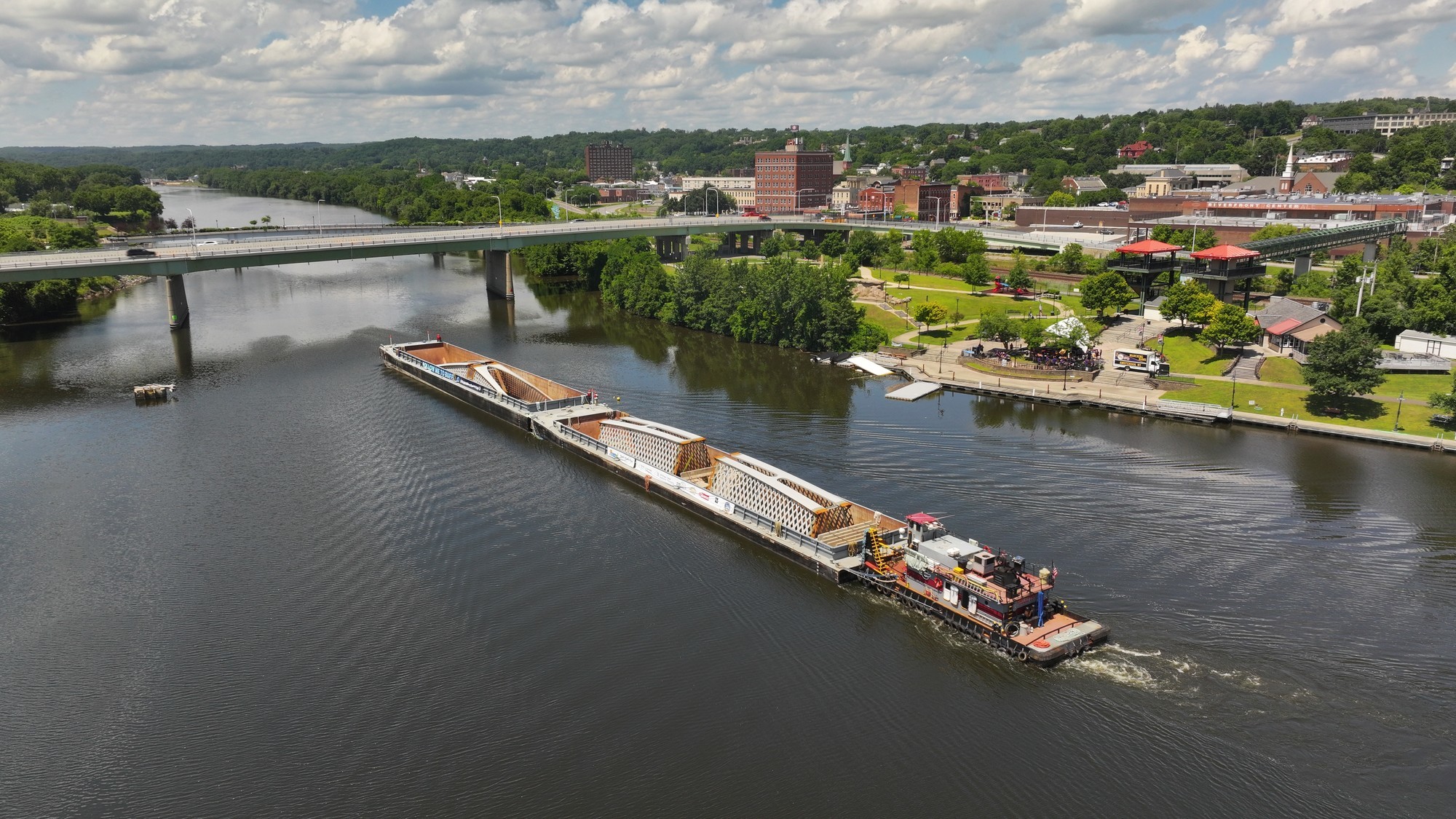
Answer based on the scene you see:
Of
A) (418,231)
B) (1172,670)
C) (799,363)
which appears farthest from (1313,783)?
(418,231)

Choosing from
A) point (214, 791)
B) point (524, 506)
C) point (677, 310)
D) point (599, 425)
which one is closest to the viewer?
point (214, 791)

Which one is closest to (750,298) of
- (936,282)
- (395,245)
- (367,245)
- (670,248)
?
(936,282)

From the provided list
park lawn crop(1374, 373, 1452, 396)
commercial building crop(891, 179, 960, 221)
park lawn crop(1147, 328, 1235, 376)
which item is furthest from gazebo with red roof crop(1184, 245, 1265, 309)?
commercial building crop(891, 179, 960, 221)

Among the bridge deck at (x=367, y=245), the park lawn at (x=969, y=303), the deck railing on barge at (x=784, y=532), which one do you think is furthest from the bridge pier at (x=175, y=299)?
the deck railing on barge at (x=784, y=532)

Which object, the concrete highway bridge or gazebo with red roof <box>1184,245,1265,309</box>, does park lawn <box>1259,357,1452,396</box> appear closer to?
gazebo with red roof <box>1184,245,1265,309</box>

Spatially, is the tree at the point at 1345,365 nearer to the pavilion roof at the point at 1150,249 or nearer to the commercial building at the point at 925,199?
the pavilion roof at the point at 1150,249

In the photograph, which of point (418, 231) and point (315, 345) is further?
point (418, 231)

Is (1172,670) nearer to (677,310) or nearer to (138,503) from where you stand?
(138,503)
